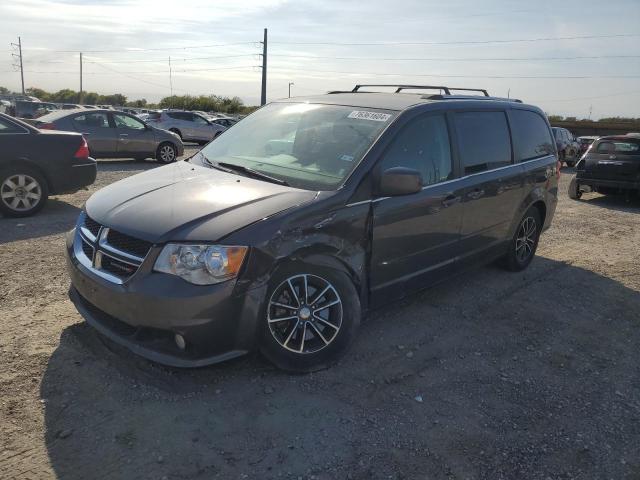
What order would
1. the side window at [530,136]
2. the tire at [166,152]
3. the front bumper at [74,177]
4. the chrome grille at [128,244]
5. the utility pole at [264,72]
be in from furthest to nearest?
the utility pole at [264,72] < the tire at [166,152] < the front bumper at [74,177] < the side window at [530,136] < the chrome grille at [128,244]

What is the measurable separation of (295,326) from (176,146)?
12961 millimetres

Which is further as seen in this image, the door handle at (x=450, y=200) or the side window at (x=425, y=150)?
the door handle at (x=450, y=200)

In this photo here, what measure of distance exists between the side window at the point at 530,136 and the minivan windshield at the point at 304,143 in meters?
2.11

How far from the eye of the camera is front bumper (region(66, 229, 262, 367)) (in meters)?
2.98

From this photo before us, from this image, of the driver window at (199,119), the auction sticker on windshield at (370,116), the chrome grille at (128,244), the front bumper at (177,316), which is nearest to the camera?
the front bumper at (177,316)

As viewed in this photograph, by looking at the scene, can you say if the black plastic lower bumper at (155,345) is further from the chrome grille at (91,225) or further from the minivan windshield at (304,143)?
the minivan windshield at (304,143)

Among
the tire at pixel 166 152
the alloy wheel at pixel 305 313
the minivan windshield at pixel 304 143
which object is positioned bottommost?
the tire at pixel 166 152

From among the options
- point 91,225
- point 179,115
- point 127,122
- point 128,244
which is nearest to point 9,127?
point 91,225

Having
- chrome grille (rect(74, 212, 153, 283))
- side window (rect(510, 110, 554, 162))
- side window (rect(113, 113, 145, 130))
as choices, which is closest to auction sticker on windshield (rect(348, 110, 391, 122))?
chrome grille (rect(74, 212, 153, 283))

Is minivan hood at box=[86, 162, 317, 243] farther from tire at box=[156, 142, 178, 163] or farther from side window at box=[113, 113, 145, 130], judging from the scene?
tire at box=[156, 142, 178, 163]

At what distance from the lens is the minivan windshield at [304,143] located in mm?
3795

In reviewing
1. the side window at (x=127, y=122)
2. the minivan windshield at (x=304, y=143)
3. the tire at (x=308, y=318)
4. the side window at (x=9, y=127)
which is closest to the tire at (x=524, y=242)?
the minivan windshield at (x=304, y=143)

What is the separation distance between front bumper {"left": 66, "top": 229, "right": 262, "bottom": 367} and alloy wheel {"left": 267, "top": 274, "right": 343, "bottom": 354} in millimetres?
206

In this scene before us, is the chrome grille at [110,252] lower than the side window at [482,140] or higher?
lower
